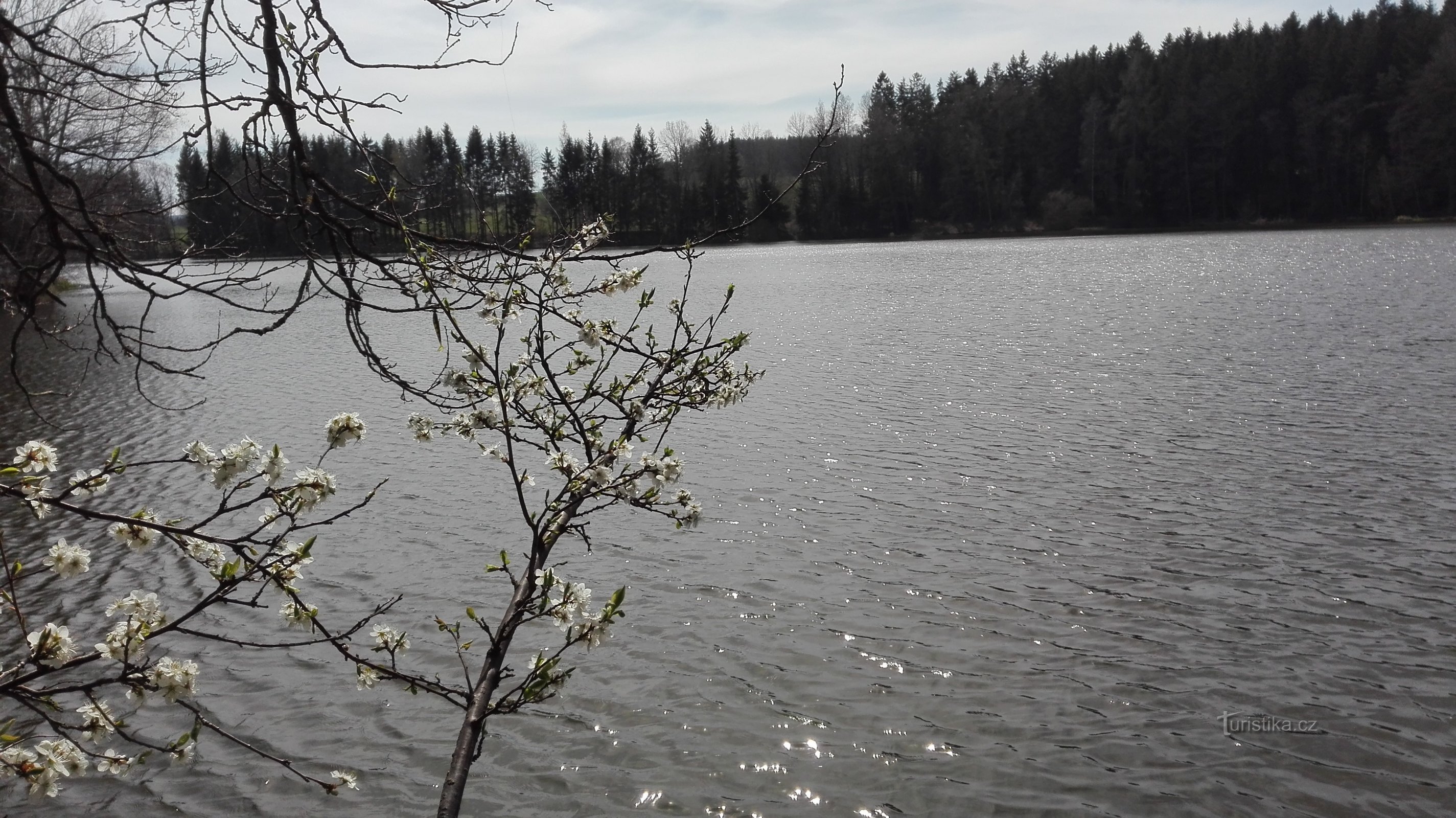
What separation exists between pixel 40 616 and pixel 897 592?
293 inches

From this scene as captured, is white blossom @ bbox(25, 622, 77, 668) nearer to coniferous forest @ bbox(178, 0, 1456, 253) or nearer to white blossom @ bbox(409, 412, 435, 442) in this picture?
white blossom @ bbox(409, 412, 435, 442)

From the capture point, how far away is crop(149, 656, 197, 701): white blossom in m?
2.97

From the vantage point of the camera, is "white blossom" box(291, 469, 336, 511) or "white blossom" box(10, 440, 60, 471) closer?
"white blossom" box(10, 440, 60, 471)

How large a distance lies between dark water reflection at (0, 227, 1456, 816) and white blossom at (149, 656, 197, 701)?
3.23 m

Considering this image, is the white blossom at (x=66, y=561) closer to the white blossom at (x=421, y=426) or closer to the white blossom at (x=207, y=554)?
the white blossom at (x=207, y=554)

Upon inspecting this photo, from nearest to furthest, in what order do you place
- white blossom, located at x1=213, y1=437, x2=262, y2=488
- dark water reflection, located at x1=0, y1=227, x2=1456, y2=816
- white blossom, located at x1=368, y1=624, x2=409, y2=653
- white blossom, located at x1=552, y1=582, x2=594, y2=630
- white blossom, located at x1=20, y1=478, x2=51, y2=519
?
white blossom, located at x1=20, y1=478, x2=51, y2=519 < white blossom, located at x1=213, y1=437, x2=262, y2=488 < white blossom, located at x1=552, y1=582, x2=594, y2=630 < white blossom, located at x1=368, y1=624, x2=409, y2=653 < dark water reflection, located at x1=0, y1=227, x2=1456, y2=816

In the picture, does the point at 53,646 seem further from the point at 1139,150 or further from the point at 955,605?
the point at 1139,150

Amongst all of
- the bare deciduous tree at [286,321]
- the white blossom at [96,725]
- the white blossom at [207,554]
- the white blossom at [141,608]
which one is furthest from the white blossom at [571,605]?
the white blossom at [96,725]

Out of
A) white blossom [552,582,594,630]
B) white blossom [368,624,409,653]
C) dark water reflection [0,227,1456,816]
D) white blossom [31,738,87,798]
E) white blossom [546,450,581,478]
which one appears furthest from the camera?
dark water reflection [0,227,1456,816]

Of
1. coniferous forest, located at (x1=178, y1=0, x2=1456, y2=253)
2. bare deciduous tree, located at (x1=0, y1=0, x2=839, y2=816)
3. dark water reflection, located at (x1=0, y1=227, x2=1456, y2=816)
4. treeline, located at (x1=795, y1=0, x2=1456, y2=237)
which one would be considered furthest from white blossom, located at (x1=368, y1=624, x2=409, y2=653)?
treeline, located at (x1=795, y1=0, x2=1456, y2=237)

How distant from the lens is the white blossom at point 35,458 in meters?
2.99

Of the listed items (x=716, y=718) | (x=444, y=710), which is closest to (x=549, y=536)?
(x=716, y=718)

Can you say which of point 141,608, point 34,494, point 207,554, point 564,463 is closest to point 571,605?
point 564,463

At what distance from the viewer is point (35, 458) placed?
3016mm
